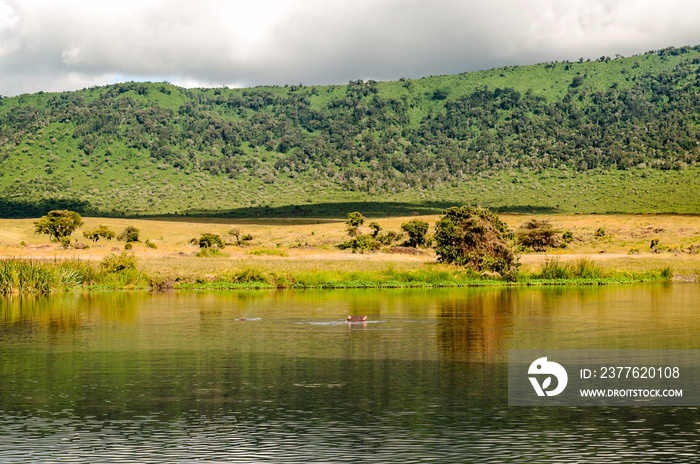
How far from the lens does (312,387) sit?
1970 cm

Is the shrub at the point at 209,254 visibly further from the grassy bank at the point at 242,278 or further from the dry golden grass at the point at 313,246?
the grassy bank at the point at 242,278

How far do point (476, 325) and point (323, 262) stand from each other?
36.6 metres

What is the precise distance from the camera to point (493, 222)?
57344 millimetres

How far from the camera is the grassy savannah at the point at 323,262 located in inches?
2063

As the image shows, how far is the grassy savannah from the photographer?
172 ft

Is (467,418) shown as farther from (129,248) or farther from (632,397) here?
(129,248)

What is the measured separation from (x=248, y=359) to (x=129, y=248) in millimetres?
61585

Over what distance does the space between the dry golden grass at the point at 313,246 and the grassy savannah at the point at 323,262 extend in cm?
10

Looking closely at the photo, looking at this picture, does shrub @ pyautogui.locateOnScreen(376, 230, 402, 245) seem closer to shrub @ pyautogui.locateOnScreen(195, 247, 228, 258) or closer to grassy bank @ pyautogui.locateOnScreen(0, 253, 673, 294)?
shrub @ pyautogui.locateOnScreen(195, 247, 228, 258)

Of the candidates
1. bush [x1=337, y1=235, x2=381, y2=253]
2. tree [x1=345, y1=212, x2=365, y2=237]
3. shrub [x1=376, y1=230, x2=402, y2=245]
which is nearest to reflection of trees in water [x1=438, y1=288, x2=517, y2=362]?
bush [x1=337, y1=235, x2=381, y2=253]

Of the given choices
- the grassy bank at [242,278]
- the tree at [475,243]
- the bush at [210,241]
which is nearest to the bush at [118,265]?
the grassy bank at [242,278]

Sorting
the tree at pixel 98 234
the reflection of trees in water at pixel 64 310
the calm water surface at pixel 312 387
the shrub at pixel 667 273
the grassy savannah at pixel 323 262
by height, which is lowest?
the calm water surface at pixel 312 387

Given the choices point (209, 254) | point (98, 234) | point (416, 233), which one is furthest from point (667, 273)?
point (98, 234)

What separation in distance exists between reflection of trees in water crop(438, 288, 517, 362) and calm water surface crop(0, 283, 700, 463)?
143 mm
